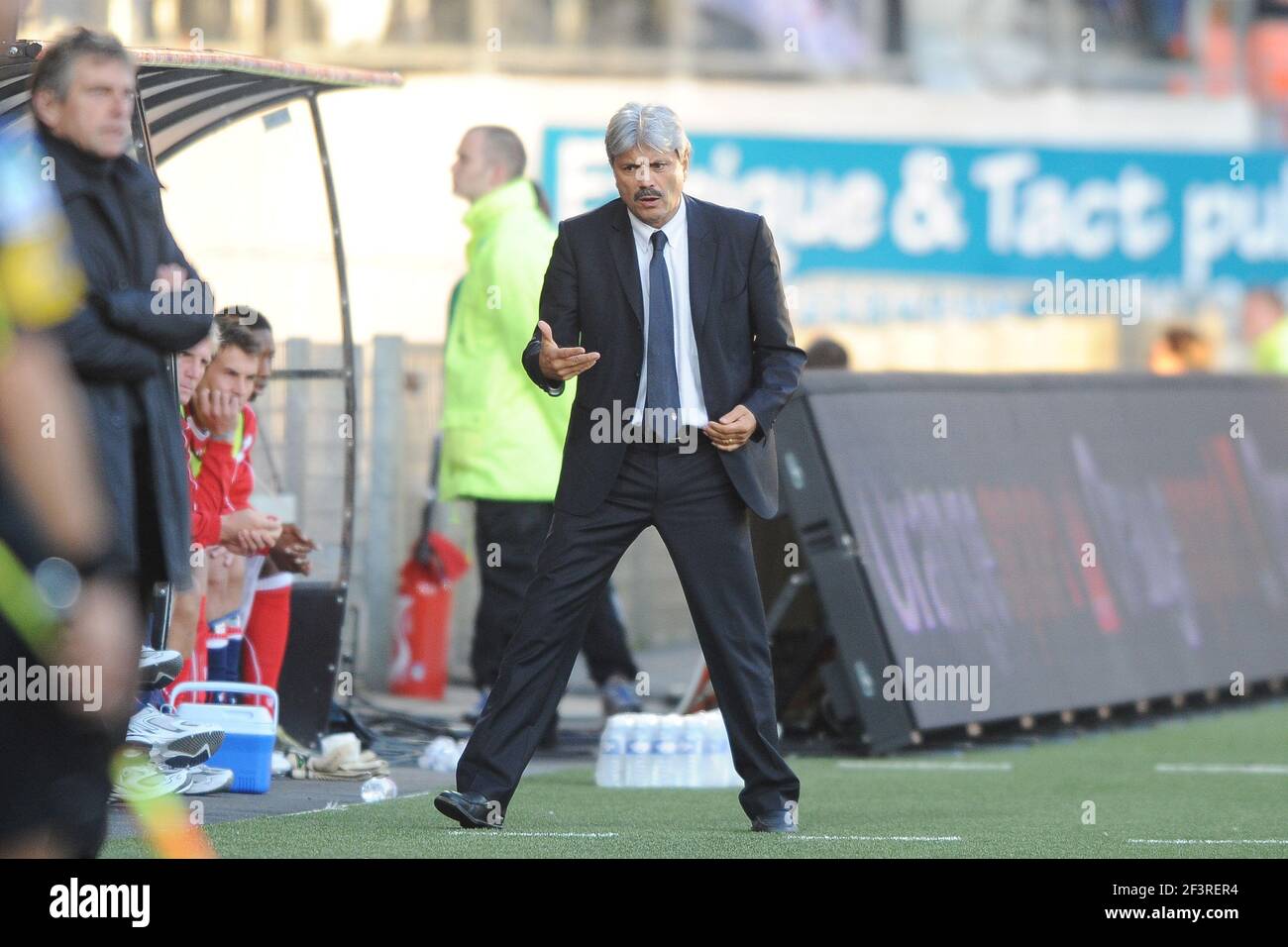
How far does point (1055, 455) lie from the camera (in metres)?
11.8

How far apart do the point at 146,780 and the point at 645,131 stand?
7.93ft

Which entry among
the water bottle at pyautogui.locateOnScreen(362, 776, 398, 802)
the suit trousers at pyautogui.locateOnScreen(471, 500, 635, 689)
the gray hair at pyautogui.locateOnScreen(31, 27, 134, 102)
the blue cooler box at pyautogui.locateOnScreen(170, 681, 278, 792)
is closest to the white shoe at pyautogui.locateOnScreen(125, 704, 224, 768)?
the blue cooler box at pyautogui.locateOnScreen(170, 681, 278, 792)

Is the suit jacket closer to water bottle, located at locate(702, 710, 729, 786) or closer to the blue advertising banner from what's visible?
water bottle, located at locate(702, 710, 729, 786)

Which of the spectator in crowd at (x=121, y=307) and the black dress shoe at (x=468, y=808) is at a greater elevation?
the spectator in crowd at (x=121, y=307)

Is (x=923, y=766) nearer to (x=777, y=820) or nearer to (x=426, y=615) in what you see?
(x=777, y=820)

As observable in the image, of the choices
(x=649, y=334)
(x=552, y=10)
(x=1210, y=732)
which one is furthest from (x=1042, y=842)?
(x=552, y=10)

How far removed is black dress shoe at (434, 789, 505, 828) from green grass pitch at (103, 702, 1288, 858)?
0.15 ft

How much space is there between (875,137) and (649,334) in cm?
1397

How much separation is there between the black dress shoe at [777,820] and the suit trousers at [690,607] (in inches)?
0.8

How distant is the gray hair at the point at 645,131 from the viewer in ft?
23.6

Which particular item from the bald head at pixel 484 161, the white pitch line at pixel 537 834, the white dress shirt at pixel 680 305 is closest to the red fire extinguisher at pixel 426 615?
the bald head at pixel 484 161

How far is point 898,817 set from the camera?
8086 millimetres

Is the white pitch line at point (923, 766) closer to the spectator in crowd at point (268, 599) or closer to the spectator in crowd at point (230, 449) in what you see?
the spectator in crowd at point (268, 599)

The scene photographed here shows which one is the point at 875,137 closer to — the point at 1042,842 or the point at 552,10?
the point at 552,10
